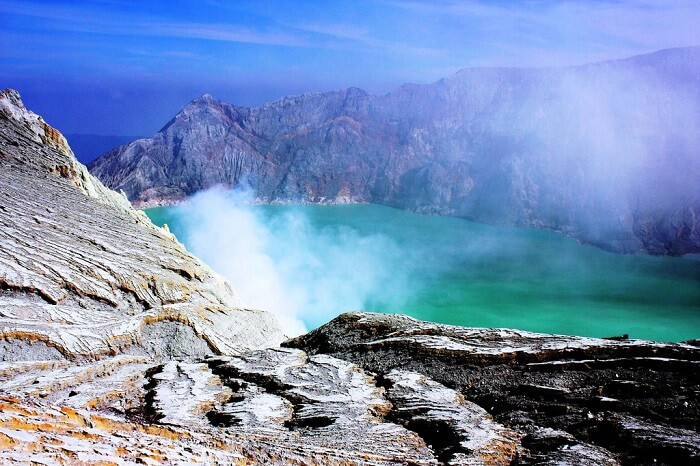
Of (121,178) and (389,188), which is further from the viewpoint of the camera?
(389,188)

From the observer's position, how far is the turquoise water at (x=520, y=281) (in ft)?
169

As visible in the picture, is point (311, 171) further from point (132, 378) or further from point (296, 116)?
point (132, 378)

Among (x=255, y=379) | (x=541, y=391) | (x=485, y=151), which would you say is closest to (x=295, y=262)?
(x=255, y=379)

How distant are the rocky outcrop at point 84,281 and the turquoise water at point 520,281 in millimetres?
28417

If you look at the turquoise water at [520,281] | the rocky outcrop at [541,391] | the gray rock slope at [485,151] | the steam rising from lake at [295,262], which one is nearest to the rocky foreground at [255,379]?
the rocky outcrop at [541,391]

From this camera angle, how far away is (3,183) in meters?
19.4

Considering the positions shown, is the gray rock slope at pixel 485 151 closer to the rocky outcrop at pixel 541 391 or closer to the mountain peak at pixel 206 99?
the mountain peak at pixel 206 99

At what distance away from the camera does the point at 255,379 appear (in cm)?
1355

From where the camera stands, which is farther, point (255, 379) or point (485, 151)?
point (485, 151)

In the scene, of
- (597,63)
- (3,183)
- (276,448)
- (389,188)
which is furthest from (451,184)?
(276,448)

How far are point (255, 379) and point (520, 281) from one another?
58392 millimetres

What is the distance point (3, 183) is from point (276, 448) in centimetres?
1691

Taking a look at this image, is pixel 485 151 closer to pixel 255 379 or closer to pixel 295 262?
pixel 295 262

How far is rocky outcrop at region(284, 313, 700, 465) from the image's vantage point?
9531mm
